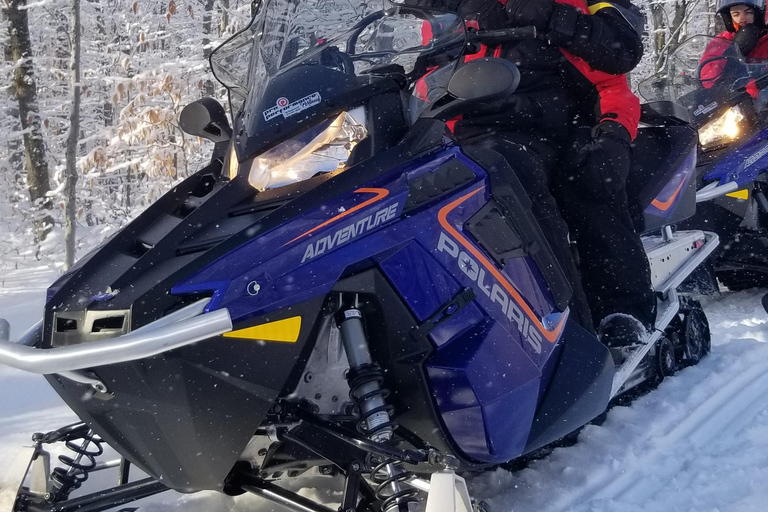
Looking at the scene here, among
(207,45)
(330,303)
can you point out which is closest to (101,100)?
(207,45)

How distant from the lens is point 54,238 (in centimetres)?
1359

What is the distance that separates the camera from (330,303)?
1845 millimetres

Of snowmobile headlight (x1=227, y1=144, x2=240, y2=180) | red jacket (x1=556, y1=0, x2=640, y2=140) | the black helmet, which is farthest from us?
the black helmet

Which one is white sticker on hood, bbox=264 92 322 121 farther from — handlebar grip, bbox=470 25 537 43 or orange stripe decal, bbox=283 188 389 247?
handlebar grip, bbox=470 25 537 43

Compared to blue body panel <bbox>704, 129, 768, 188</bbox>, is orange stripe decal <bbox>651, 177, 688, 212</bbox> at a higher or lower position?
higher

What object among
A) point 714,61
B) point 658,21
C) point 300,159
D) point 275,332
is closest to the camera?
point 275,332

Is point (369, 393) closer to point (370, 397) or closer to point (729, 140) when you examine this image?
point (370, 397)

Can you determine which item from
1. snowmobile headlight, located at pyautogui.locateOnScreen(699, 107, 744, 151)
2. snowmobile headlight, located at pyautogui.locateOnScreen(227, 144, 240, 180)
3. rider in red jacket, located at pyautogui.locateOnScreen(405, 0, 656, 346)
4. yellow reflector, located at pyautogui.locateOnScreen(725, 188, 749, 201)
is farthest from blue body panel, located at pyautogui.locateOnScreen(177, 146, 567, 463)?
snowmobile headlight, located at pyautogui.locateOnScreen(699, 107, 744, 151)

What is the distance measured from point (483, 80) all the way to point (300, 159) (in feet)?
1.76

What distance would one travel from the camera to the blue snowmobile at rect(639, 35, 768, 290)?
185 inches

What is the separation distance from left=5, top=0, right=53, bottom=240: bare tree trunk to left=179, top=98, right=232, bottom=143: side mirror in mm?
9255

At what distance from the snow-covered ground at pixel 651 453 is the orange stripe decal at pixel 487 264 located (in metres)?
0.54

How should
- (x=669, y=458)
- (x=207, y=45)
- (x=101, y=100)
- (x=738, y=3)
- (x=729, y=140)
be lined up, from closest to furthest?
(x=669, y=458), (x=729, y=140), (x=738, y=3), (x=207, y=45), (x=101, y=100)

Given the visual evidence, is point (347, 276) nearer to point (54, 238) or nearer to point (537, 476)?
point (537, 476)
